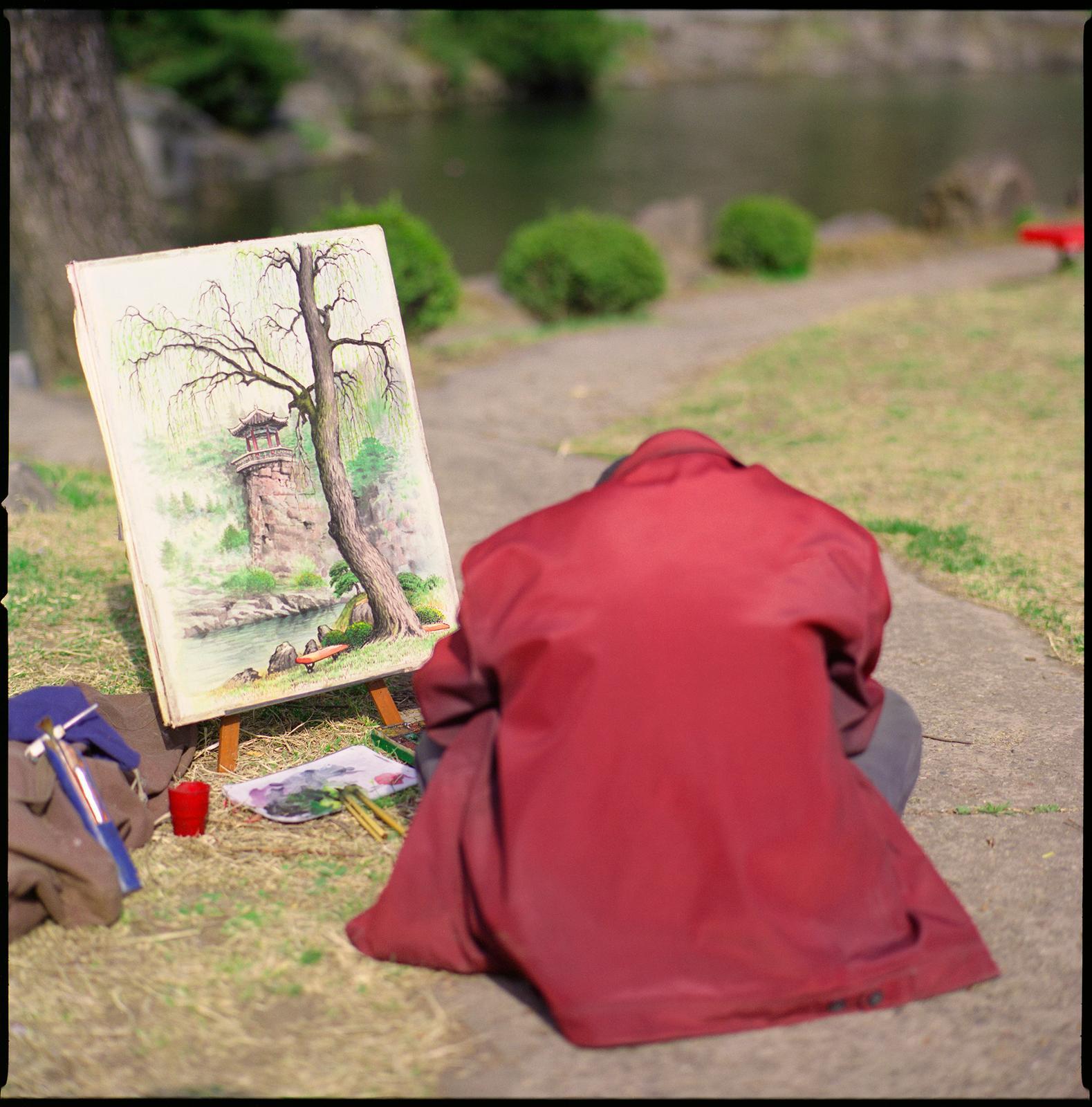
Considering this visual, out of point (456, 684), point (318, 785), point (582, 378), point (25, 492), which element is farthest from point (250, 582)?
point (582, 378)

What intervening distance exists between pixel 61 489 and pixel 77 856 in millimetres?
4059

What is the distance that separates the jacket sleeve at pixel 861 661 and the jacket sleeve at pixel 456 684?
0.80 metres

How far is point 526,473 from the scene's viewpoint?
24.1ft

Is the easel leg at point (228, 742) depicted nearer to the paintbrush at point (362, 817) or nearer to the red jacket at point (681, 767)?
the paintbrush at point (362, 817)

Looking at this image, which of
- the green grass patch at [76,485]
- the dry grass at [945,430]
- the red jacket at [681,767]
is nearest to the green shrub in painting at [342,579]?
the red jacket at [681,767]

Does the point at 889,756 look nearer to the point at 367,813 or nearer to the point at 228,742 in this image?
the point at 367,813

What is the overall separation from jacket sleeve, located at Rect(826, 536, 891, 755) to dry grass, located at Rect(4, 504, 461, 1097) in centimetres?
119

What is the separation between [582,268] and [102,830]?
8796 mm

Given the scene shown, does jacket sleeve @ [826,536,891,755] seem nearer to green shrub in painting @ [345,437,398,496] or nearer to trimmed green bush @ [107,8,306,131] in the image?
green shrub in painting @ [345,437,398,496]

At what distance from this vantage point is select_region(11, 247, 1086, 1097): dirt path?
2715 millimetres

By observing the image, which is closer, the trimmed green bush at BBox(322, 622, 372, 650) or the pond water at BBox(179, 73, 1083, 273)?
the trimmed green bush at BBox(322, 622, 372, 650)

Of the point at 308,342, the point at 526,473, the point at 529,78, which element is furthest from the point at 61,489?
the point at 529,78

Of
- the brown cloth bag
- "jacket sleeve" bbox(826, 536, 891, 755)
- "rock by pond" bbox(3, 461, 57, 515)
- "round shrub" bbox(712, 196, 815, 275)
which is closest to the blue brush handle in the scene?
the brown cloth bag

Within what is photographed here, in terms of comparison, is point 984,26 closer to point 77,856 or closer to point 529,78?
point 529,78
